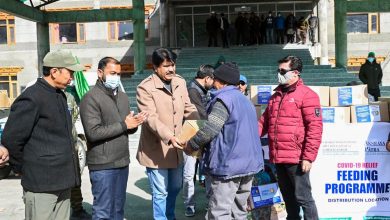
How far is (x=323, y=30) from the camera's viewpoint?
28.0 metres

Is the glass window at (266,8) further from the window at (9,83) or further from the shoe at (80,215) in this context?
the shoe at (80,215)

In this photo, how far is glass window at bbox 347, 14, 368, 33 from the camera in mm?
32375

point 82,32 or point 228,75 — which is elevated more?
point 82,32

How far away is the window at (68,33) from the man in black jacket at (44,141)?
30.5m

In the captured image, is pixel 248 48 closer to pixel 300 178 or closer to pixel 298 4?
pixel 298 4

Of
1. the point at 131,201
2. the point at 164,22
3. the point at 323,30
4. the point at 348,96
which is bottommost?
the point at 131,201

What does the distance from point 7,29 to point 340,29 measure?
22.9 metres

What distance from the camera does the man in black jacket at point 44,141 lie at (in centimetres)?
357

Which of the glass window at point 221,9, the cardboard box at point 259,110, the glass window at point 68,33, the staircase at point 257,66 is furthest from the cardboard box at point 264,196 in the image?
the glass window at point 68,33

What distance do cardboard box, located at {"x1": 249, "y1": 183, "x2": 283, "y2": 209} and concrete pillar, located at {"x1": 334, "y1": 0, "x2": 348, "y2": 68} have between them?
55.9 feet

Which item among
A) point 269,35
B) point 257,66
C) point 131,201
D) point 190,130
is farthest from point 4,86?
point 190,130

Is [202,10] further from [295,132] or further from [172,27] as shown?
[295,132]

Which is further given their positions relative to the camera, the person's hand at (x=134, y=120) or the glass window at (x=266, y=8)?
the glass window at (x=266, y=8)

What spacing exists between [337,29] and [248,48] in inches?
285
